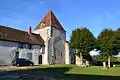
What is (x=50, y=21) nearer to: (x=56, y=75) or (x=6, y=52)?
(x=6, y=52)

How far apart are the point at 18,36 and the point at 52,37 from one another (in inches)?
459

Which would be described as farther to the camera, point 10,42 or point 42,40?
point 42,40

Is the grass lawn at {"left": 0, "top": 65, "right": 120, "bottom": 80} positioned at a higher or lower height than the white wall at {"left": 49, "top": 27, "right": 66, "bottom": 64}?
lower

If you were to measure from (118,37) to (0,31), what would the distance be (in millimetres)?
28914

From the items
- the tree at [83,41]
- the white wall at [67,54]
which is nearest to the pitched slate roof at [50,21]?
the white wall at [67,54]

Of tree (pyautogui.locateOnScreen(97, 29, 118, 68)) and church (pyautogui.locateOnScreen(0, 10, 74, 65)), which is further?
tree (pyautogui.locateOnScreen(97, 29, 118, 68))

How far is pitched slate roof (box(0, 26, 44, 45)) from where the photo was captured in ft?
160

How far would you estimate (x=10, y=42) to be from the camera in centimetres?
4844

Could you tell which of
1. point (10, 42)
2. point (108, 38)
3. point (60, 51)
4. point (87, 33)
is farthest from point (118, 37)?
point (10, 42)

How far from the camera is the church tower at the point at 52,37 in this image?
59.1 meters

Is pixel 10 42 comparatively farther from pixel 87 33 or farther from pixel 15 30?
pixel 87 33

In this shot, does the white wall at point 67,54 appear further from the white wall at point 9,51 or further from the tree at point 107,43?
the white wall at point 9,51

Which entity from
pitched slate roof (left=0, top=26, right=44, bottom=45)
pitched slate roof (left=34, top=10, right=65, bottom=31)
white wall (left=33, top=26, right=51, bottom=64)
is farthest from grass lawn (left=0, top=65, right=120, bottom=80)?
pitched slate roof (left=34, top=10, right=65, bottom=31)

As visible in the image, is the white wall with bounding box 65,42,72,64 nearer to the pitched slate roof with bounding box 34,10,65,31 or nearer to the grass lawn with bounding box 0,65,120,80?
the pitched slate roof with bounding box 34,10,65,31
